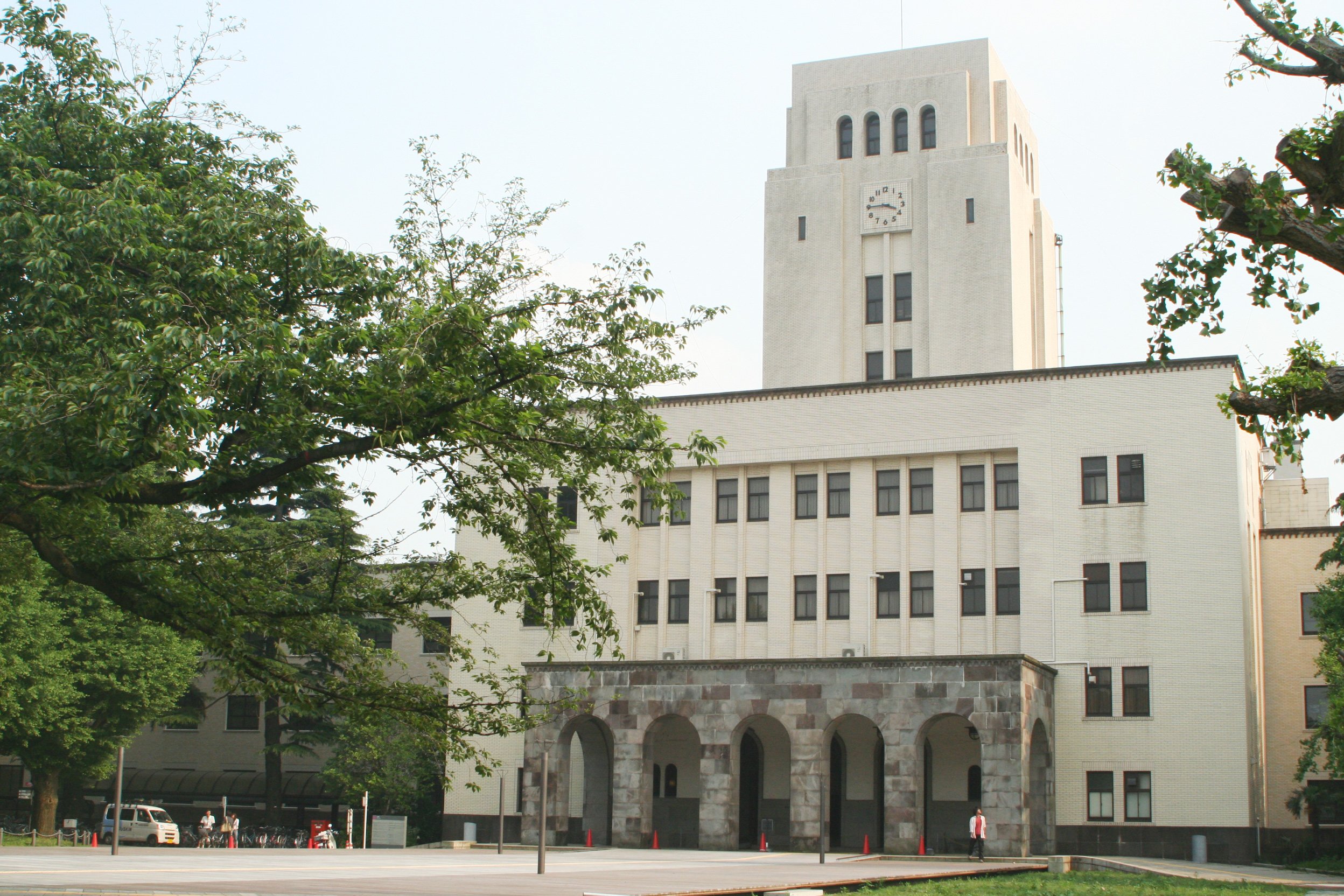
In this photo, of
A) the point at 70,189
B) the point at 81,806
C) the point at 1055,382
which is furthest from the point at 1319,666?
the point at 81,806

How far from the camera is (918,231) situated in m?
51.1

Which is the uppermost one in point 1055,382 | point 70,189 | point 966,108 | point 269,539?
point 966,108

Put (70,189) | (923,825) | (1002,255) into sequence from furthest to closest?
(1002,255)
(923,825)
(70,189)

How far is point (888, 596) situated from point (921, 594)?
3.02 ft

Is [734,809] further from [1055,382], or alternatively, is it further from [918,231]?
[918,231]

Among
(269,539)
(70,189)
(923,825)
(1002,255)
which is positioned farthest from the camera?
(1002,255)

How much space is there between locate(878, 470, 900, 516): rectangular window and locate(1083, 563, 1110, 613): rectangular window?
557cm

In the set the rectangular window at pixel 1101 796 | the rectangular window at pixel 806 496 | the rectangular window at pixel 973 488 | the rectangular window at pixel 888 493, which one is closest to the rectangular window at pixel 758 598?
the rectangular window at pixel 806 496

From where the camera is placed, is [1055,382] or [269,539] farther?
[1055,382]

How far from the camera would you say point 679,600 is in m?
42.9

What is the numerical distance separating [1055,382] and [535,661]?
55.5 ft

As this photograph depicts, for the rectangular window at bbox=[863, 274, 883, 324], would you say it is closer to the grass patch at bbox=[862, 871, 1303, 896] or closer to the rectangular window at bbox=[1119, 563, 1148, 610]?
the rectangular window at bbox=[1119, 563, 1148, 610]

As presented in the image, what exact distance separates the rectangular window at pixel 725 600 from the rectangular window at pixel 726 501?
187cm

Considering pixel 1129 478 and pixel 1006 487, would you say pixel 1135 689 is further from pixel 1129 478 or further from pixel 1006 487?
pixel 1006 487
